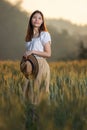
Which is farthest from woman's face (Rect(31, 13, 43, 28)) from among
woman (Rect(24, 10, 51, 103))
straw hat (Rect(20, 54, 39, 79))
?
straw hat (Rect(20, 54, 39, 79))

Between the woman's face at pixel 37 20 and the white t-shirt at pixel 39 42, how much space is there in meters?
0.08

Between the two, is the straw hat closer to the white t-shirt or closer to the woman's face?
the white t-shirt

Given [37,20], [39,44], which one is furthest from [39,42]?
[37,20]

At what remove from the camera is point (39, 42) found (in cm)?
332

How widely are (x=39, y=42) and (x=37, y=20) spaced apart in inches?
7.2

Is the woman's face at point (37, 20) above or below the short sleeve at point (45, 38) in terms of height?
above

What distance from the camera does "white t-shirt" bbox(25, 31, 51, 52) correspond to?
3303mm

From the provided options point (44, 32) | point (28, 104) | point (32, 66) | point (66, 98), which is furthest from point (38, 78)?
point (66, 98)

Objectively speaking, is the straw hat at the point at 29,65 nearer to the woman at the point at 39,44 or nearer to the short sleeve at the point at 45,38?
the woman at the point at 39,44

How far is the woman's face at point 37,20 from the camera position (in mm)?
3381

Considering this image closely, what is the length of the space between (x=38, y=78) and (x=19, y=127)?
74.7 inches

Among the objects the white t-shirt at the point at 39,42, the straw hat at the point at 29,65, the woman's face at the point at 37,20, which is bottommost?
the straw hat at the point at 29,65

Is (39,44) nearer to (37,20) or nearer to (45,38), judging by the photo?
(45,38)

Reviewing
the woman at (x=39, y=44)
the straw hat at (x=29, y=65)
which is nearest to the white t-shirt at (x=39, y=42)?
the woman at (x=39, y=44)
